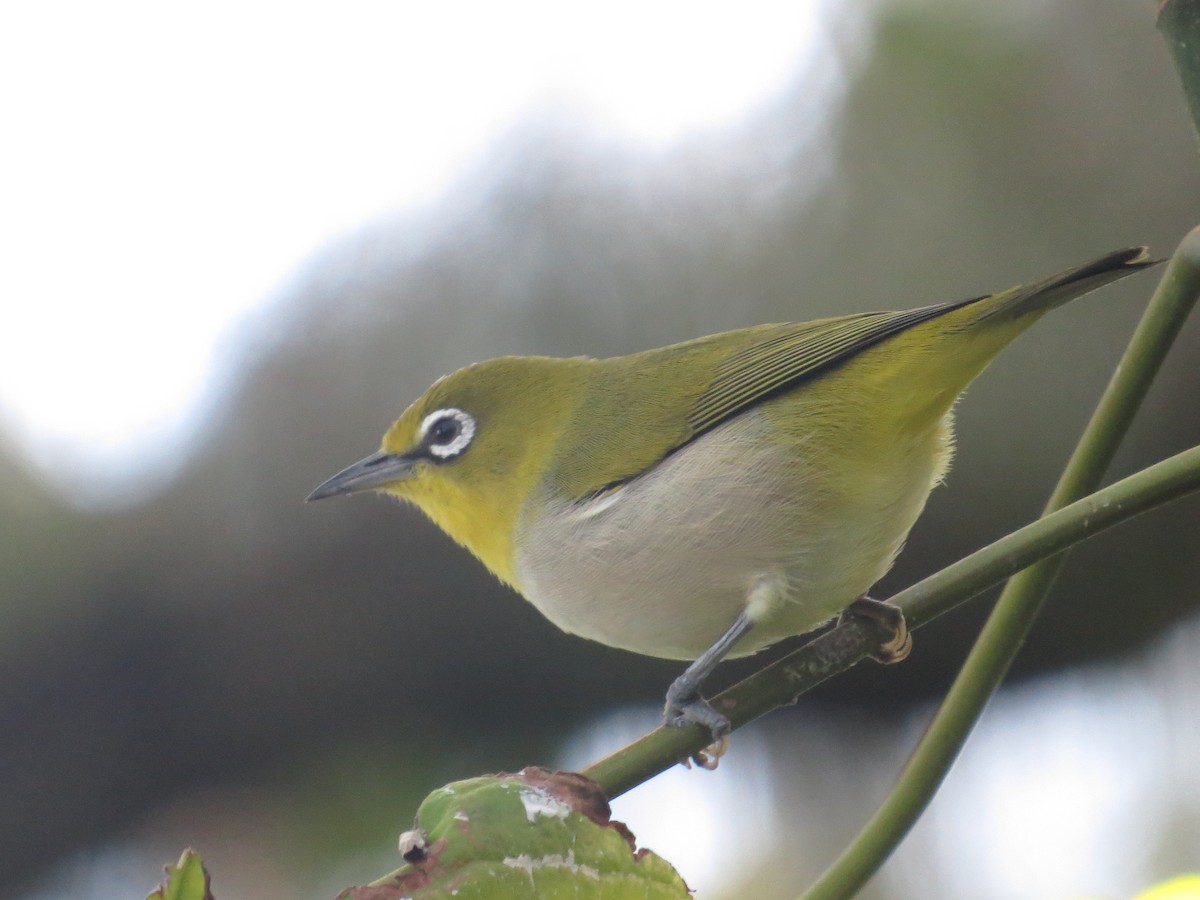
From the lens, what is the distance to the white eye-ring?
8.96 feet

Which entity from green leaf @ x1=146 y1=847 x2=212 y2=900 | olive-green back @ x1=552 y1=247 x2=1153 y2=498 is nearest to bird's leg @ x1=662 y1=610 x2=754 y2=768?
olive-green back @ x1=552 y1=247 x2=1153 y2=498

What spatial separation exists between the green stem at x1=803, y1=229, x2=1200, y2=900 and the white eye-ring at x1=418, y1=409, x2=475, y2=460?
1.54 meters

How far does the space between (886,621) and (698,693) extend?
0.33 meters

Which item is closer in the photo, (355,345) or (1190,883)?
(1190,883)

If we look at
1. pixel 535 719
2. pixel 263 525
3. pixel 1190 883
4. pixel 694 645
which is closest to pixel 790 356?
pixel 694 645

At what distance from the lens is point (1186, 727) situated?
11.0 feet

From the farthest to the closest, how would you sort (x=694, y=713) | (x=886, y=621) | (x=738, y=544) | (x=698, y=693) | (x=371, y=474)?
(x=371, y=474)
(x=738, y=544)
(x=698, y=693)
(x=886, y=621)
(x=694, y=713)

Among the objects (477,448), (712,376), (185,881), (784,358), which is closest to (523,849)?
(185,881)

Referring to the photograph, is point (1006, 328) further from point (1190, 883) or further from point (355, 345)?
point (355, 345)

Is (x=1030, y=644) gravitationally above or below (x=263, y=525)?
below

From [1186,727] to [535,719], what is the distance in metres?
2.14

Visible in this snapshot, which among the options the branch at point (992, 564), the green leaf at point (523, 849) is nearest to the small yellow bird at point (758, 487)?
the branch at point (992, 564)

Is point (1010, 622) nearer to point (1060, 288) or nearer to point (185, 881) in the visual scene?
A: point (1060, 288)

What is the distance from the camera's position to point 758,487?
2041mm
